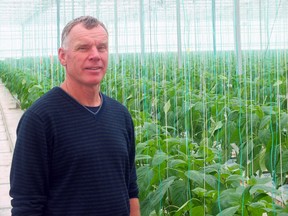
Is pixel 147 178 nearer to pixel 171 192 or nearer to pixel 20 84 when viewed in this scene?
pixel 171 192

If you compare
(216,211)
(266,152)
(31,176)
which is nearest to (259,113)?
(266,152)

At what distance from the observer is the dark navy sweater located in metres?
1.66

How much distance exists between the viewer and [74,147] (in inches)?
66.9

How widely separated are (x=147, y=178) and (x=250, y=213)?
73 centimetres

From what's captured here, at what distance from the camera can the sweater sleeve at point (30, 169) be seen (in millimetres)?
1651

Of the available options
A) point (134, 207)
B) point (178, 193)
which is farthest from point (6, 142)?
point (134, 207)

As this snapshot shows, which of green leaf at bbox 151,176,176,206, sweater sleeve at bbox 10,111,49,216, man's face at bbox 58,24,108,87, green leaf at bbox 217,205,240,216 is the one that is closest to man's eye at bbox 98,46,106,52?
man's face at bbox 58,24,108,87

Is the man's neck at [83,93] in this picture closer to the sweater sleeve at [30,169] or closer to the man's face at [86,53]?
the man's face at [86,53]

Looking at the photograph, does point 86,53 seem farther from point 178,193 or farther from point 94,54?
point 178,193

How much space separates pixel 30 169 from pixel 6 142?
603 centimetres

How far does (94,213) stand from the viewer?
5.69 feet

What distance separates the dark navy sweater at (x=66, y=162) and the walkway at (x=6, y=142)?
2.72 metres

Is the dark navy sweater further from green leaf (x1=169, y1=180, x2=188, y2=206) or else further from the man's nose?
green leaf (x1=169, y1=180, x2=188, y2=206)

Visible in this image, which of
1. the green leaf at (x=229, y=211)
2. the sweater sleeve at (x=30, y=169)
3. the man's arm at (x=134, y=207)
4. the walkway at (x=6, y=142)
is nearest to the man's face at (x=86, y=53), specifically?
the sweater sleeve at (x=30, y=169)
